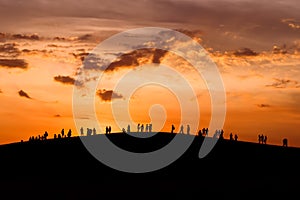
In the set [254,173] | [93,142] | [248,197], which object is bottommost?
[248,197]

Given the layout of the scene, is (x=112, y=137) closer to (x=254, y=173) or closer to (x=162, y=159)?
(x=162, y=159)

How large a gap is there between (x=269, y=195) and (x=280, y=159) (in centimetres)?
2553

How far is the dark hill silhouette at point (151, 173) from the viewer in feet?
175

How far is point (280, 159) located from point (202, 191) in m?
25.3

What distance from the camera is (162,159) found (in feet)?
237

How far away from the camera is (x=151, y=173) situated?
2584 inches

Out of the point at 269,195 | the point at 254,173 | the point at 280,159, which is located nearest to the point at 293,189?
the point at 269,195

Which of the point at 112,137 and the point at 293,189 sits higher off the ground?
the point at 112,137

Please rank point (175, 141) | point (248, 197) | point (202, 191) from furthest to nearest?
point (175, 141) < point (202, 191) < point (248, 197)

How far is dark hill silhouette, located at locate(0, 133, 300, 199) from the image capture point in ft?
175

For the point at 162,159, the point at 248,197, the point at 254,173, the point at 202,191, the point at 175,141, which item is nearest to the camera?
the point at 248,197

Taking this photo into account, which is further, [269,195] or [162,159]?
[162,159]

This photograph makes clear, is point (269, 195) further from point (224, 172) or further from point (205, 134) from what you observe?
point (205, 134)

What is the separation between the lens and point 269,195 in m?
49.2
